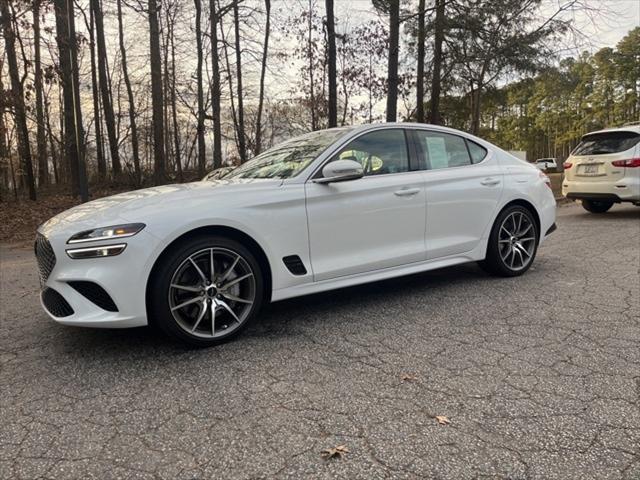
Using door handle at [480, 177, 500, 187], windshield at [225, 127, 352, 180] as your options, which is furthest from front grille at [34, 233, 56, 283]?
door handle at [480, 177, 500, 187]

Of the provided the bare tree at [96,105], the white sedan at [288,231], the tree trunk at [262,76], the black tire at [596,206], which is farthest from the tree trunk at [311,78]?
the white sedan at [288,231]

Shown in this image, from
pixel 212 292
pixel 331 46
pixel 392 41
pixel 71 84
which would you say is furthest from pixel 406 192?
pixel 71 84

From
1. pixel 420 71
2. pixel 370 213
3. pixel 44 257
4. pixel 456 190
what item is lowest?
pixel 44 257

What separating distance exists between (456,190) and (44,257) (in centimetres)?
342

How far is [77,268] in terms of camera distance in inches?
118

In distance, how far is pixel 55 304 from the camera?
125 inches

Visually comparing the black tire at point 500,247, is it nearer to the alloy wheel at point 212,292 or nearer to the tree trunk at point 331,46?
the alloy wheel at point 212,292

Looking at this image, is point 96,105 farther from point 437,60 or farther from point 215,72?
point 437,60

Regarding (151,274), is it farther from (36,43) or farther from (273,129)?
(273,129)

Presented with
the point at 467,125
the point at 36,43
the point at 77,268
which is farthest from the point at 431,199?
the point at 467,125

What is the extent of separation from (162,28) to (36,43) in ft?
18.0

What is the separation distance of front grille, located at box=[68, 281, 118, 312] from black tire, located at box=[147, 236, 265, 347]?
9.1 inches

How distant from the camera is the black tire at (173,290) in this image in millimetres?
3098

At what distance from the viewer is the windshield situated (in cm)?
397
